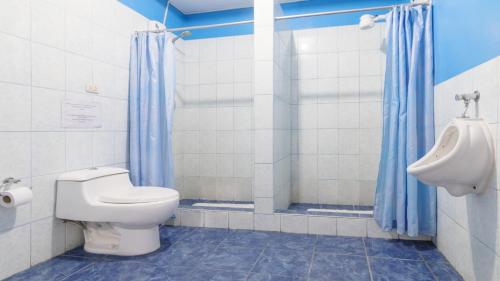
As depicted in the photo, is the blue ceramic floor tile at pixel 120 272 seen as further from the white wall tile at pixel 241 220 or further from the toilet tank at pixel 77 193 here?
the white wall tile at pixel 241 220

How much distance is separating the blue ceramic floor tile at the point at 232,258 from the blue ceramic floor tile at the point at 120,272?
0.28 meters

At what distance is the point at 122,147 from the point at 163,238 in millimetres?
833

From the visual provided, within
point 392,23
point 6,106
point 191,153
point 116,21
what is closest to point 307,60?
point 392,23

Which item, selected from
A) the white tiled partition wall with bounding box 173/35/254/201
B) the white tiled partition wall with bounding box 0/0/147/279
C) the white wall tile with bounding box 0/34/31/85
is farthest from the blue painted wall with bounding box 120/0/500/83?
the white wall tile with bounding box 0/34/31/85

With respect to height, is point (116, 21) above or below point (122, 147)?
above

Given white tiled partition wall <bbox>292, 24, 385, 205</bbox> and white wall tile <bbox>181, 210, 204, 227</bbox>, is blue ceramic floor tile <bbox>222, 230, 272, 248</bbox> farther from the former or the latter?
white tiled partition wall <bbox>292, 24, 385, 205</bbox>

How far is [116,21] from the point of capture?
2.61m

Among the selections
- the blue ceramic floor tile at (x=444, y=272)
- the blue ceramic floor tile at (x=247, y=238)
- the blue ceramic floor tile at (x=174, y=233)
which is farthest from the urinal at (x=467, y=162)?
the blue ceramic floor tile at (x=174, y=233)

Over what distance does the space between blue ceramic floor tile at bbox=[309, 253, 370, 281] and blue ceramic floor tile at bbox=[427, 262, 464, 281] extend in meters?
0.37

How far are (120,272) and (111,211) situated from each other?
0.37 m

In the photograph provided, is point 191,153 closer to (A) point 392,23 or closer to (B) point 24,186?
(B) point 24,186

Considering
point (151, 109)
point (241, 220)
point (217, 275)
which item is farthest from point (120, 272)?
point (151, 109)

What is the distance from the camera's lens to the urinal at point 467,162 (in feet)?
4.80

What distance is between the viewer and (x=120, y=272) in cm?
188
